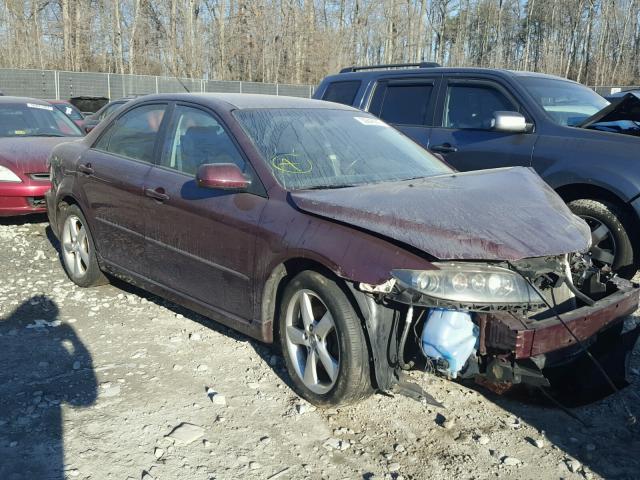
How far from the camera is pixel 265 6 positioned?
41.4 m

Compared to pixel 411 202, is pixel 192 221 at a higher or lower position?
lower

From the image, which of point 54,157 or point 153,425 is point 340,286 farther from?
point 54,157

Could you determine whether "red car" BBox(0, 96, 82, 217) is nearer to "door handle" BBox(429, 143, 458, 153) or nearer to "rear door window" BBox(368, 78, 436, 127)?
"rear door window" BBox(368, 78, 436, 127)

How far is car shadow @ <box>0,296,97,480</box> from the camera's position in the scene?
2.96 m

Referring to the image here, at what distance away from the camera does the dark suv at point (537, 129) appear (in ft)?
17.1

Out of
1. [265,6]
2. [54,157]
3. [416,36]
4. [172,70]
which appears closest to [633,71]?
[416,36]

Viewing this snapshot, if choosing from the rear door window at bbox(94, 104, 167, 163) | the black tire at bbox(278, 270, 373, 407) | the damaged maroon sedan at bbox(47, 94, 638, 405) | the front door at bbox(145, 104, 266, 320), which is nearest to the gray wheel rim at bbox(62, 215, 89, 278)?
the damaged maroon sedan at bbox(47, 94, 638, 405)

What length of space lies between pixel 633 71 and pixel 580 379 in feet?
152

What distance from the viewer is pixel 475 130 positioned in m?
6.12

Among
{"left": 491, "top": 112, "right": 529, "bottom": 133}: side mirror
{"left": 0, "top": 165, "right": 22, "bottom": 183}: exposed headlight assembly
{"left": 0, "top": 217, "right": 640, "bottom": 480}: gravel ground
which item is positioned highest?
{"left": 491, "top": 112, "right": 529, "bottom": 133}: side mirror

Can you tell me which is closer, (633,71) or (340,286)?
(340,286)

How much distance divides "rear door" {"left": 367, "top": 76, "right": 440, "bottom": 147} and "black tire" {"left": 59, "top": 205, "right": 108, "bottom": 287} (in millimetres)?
3199

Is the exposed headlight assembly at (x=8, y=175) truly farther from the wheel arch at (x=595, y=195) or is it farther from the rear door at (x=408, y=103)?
the wheel arch at (x=595, y=195)

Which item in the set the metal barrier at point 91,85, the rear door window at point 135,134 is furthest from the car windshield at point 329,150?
the metal barrier at point 91,85
